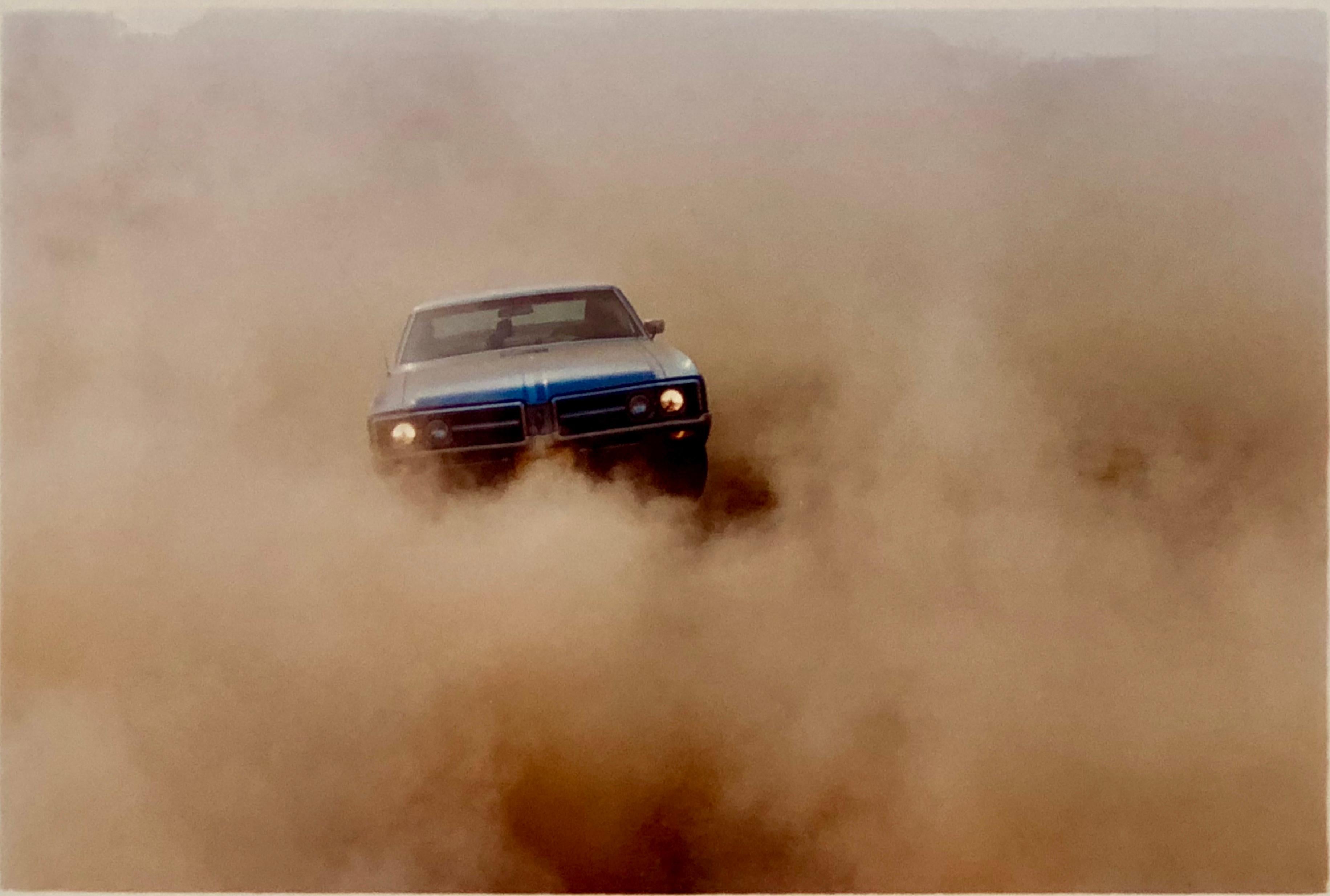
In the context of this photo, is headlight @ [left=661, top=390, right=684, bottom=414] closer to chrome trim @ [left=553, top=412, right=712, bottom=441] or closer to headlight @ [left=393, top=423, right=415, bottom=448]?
chrome trim @ [left=553, top=412, right=712, bottom=441]

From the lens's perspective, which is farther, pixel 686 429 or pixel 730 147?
pixel 730 147

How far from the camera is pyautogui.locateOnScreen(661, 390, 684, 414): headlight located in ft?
7.97

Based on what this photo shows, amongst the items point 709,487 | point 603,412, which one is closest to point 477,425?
point 603,412

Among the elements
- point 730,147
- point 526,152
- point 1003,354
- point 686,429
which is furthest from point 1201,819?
point 526,152

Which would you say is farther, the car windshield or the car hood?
the car windshield

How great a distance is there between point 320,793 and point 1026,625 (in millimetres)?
1898

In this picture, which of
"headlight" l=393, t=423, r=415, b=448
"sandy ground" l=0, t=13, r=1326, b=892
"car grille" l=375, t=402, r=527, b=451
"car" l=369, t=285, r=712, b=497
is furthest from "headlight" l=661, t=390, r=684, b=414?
"headlight" l=393, t=423, r=415, b=448

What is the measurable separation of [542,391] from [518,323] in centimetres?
29

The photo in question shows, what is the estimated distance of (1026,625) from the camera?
8.25 feet

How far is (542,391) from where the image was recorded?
2.39 m

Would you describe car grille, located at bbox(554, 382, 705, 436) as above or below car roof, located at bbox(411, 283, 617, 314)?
below

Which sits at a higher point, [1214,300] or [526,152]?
[526,152]

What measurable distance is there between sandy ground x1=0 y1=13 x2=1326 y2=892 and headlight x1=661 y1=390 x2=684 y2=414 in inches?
6.0

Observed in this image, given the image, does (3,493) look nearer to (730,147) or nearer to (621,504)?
(621,504)
